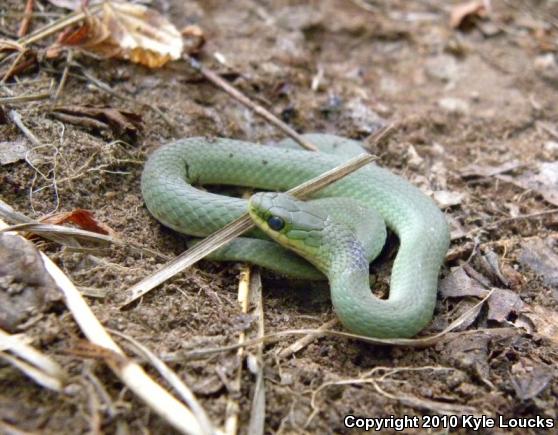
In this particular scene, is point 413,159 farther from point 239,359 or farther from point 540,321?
point 239,359

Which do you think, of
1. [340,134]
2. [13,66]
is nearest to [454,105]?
[340,134]

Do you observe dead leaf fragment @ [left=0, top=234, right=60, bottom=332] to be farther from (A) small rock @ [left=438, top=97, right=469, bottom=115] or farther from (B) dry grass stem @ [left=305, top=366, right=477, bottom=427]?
(A) small rock @ [left=438, top=97, right=469, bottom=115]

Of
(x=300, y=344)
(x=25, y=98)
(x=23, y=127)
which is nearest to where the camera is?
(x=300, y=344)

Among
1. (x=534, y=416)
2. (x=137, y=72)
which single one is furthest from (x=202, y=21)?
(x=534, y=416)

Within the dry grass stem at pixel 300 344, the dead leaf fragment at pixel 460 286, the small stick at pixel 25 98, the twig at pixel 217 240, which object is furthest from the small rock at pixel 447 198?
the small stick at pixel 25 98

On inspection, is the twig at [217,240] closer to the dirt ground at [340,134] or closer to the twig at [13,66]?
the dirt ground at [340,134]
